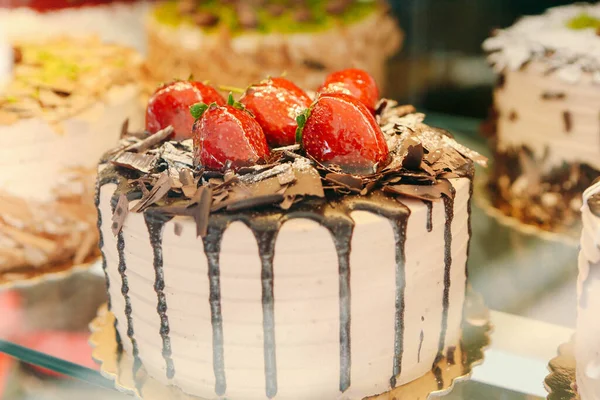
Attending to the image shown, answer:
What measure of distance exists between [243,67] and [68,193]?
783 millimetres

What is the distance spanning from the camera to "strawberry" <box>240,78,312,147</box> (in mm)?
1523

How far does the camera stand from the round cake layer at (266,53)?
2.55 m

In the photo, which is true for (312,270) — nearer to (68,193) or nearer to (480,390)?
(480,390)

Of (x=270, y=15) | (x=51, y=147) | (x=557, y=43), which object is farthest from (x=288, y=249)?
(x=270, y=15)

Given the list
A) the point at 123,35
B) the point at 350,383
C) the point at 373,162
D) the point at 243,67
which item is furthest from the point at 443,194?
the point at 123,35

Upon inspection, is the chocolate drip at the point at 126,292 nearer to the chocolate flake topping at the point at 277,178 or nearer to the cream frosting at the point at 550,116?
the chocolate flake topping at the point at 277,178

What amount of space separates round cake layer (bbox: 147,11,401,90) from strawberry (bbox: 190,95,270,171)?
1134mm

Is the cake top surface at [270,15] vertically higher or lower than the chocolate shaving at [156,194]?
higher

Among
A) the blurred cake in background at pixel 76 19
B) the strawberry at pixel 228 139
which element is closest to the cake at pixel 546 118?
the strawberry at pixel 228 139

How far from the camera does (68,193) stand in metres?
2.11

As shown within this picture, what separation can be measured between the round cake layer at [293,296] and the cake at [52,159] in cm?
61

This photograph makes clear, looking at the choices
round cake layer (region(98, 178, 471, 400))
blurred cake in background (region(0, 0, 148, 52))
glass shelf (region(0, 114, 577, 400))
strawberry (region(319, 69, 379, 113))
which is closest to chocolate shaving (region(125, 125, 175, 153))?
round cake layer (region(98, 178, 471, 400))

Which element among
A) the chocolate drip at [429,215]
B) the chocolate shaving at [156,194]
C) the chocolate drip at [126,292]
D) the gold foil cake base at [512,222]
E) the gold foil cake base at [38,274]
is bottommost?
the gold foil cake base at [38,274]

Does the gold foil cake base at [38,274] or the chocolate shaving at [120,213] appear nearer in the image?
the chocolate shaving at [120,213]
